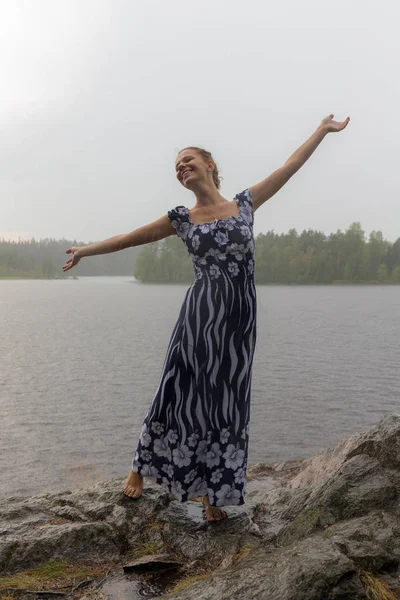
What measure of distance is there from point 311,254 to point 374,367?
78.7 metres

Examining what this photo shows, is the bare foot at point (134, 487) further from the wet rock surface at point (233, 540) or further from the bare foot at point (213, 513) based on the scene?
the bare foot at point (213, 513)

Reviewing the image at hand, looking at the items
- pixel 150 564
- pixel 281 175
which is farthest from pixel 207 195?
pixel 150 564

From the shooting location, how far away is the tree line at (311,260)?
318 ft

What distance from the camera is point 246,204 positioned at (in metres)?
4.36

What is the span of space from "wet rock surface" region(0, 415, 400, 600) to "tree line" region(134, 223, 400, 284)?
290 ft

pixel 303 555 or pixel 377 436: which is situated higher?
pixel 377 436

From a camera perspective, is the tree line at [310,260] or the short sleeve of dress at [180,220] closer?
the short sleeve of dress at [180,220]

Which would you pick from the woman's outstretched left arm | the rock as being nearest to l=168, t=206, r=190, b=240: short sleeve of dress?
the woman's outstretched left arm

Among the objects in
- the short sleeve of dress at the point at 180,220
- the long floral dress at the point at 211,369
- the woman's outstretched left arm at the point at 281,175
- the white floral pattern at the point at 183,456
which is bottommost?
the white floral pattern at the point at 183,456

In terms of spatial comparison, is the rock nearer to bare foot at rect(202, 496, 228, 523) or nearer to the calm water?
bare foot at rect(202, 496, 228, 523)

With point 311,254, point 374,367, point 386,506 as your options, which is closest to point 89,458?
point 386,506

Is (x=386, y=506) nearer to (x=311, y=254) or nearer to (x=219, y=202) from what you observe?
(x=219, y=202)

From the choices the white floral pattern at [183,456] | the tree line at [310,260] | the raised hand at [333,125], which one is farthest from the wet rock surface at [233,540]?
the tree line at [310,260]

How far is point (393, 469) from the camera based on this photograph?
4039 millimetres
